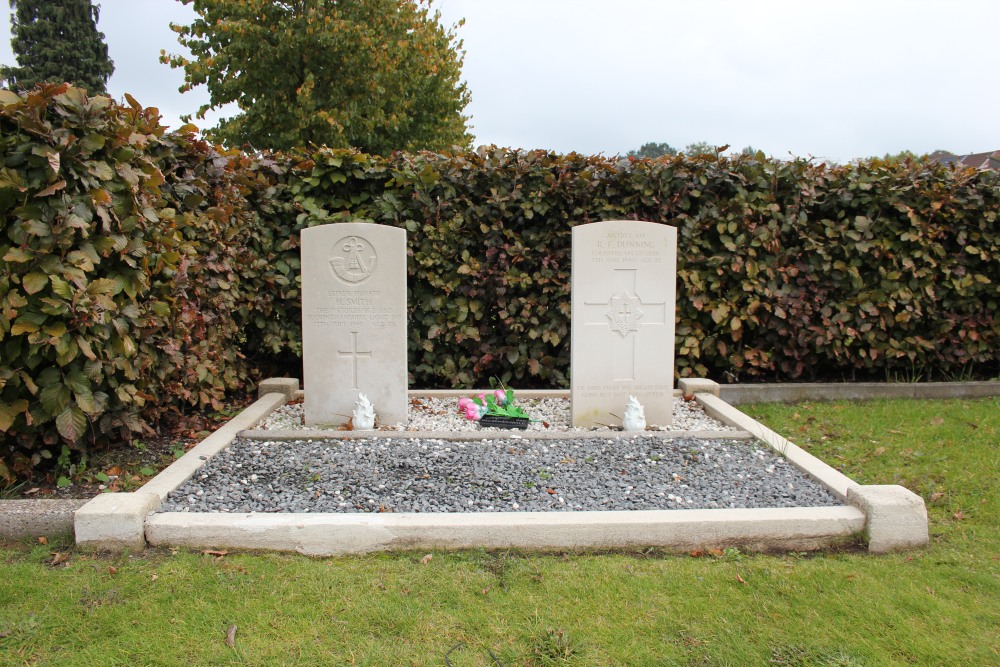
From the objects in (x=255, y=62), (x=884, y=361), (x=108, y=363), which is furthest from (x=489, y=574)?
(x=255, y=62)

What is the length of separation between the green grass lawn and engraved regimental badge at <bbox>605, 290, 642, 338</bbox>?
2366 millimetres

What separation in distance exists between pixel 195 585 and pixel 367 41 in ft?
39.7

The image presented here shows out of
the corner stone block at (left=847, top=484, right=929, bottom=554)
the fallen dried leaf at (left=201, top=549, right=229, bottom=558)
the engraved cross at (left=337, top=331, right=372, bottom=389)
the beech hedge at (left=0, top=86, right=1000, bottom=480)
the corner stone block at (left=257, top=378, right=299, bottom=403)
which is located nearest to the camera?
the fallen dried leaf at (left=201, top=549, right=229, bottom=558)

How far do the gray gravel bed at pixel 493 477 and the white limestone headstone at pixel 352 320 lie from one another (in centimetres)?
61

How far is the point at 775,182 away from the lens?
639 cm

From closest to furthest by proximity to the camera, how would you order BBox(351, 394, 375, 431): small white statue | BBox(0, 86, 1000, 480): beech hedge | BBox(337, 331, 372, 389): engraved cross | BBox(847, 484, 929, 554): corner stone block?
BBox(847, 484, 929, 554): corner stone block
BBox(351, 394, 375, 431): small white statue
BBox(337, 331, 372, 389): engraved cross
BBox(0, 86, 1000, 480): beech hedge

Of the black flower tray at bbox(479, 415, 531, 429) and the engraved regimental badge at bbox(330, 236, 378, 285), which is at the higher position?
the engraved regimental badge at bbox(330, 236, 378, 285)

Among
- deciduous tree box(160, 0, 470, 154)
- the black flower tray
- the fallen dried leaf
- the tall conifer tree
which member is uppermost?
the tall conifer tree

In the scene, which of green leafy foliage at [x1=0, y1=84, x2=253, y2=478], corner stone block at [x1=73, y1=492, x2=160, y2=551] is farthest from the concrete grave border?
green leafy foliage at [x1=0, y1=84, x2=253, y2=478]

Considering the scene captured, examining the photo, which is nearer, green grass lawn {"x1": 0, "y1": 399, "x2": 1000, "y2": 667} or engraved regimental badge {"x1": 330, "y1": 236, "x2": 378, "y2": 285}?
green grass lawn {"x1": 0, "y1": 399, "x2": 1000, "y2": 667}

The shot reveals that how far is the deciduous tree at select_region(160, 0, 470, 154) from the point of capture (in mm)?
12602

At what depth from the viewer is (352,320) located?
5.09m

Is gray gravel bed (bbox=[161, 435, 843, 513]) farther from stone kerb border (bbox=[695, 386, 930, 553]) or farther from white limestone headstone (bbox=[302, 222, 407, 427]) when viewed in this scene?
white limestone headstone (bbox=[302, 222, 407, 427])

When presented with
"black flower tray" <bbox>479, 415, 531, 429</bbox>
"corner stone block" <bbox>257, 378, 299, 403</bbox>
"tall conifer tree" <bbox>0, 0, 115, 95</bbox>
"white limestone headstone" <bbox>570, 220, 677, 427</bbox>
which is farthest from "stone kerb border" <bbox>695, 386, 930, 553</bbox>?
"tall conifer tree" <bbox>0, 0, 115, 95</bbox>
